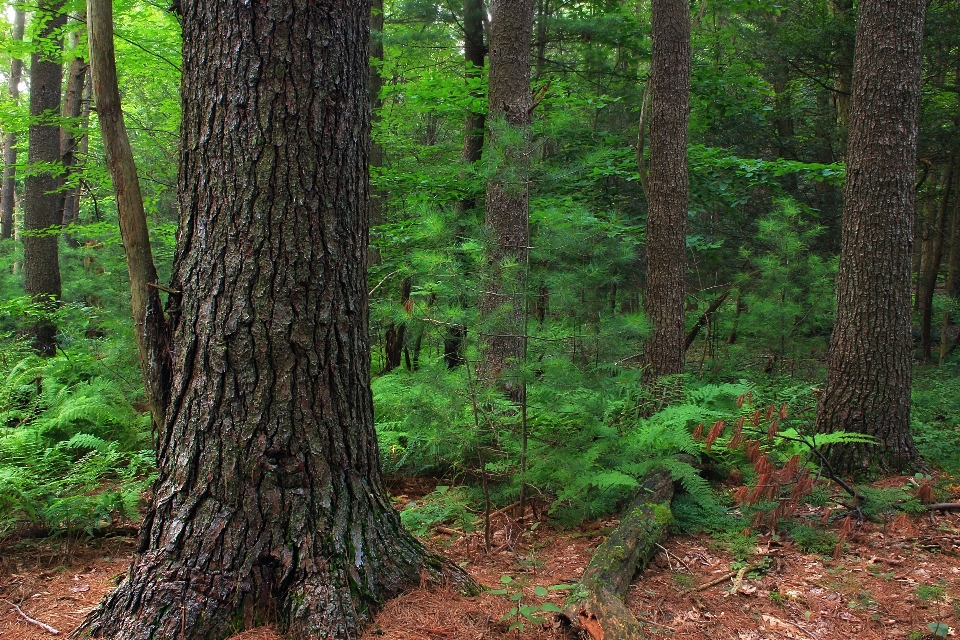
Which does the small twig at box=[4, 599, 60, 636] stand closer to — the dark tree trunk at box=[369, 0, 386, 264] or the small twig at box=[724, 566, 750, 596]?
the small twig at box=[724, 566, 750, 596]

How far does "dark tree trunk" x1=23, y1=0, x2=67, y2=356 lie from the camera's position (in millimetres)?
9336

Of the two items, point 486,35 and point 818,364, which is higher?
point 486,35

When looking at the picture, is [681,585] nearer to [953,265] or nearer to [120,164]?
[120,164]

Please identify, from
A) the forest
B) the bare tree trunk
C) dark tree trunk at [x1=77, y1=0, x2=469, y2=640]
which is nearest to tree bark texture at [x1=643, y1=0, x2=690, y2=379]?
the forest

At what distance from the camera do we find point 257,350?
2379 mm

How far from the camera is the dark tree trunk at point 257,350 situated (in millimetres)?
2330

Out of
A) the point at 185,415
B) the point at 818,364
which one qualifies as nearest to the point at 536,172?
the point at 185,415

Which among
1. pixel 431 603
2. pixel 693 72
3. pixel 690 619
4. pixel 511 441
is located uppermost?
pixel 693 72

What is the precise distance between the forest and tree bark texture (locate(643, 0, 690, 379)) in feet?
0.12

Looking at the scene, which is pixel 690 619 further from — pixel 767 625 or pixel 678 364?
pixel 678 364

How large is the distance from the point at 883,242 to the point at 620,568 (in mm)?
3872

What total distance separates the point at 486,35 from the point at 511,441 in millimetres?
8486

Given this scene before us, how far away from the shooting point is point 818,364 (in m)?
8.90

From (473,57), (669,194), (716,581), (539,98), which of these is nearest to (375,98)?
(473,57)
